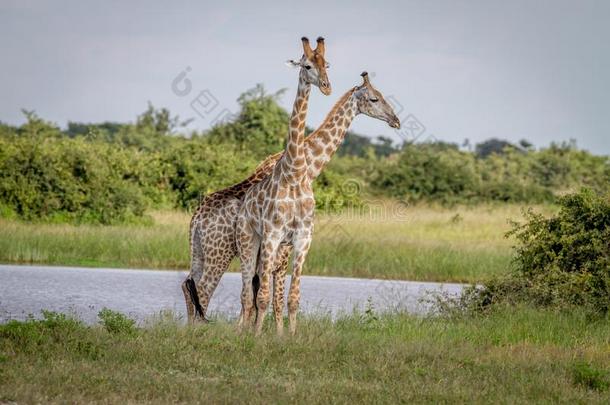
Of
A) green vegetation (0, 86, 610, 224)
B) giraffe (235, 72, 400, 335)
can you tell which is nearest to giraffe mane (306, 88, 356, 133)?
giraffe (235, 72, 400, 335)

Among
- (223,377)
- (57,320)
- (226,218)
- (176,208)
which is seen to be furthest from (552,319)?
(176,208)

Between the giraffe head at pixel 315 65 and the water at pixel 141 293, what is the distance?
11.2 feet

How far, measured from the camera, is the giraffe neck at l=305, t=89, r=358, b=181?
1111 centimetres

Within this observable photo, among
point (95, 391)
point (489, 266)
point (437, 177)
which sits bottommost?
point (95, 391)

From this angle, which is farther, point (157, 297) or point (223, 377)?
point (157, 297)

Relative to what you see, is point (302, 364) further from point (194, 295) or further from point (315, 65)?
point (315, 65)

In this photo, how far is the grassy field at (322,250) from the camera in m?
19.6

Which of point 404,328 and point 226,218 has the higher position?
point 226,218

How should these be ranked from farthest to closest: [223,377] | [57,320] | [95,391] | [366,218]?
1. [366,218]
2. [57,320]
3. [223,377]
4. [95,391]

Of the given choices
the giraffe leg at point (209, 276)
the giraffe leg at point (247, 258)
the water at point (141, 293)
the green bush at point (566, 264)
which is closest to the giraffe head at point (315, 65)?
the giraffe leg at point (247, 258)

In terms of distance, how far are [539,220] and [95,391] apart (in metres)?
8.10

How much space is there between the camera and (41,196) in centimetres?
2450

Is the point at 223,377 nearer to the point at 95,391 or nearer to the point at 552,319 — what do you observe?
the point at 95,391

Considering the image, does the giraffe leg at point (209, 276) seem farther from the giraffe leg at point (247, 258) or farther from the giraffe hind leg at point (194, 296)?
the giraffe leg at point (247, 258)
